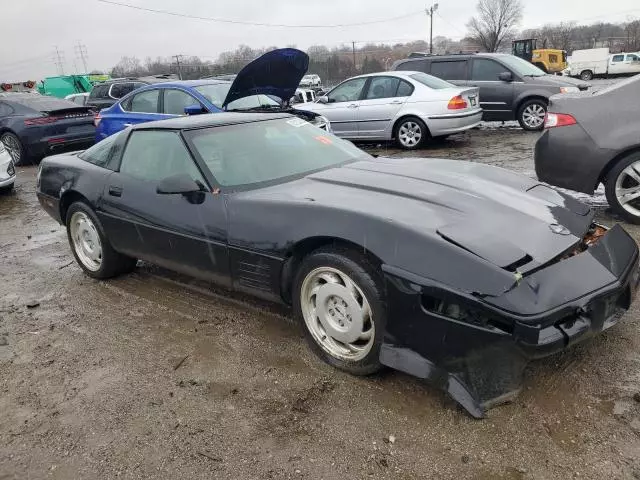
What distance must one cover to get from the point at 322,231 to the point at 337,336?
0.58 m

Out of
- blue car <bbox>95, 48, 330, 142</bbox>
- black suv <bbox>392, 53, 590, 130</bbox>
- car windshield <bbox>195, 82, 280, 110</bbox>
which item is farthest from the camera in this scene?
black suv <bbox>392, 53, 590, 130</bbox>

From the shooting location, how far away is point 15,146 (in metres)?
10.8

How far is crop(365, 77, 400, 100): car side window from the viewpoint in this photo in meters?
9.58

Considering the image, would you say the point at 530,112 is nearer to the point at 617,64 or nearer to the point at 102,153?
the point at 102,153

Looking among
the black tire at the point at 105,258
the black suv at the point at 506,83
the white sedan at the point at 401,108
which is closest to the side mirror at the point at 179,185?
the black tire at the point at 105,258

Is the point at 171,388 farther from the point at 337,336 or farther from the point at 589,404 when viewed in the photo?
the point at 589,404

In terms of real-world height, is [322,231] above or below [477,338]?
above

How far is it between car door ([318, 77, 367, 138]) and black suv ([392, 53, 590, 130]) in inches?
101

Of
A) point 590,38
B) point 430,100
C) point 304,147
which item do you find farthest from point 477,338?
point 590,38

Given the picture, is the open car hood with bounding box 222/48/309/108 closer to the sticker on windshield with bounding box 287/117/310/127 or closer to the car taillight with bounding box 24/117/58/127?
the sticker on windshield with bounding box 287/117/310/127

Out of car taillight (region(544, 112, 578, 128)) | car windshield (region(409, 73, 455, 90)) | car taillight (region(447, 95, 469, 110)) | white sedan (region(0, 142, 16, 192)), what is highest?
car windshield (region(409, 73, 455, 90))

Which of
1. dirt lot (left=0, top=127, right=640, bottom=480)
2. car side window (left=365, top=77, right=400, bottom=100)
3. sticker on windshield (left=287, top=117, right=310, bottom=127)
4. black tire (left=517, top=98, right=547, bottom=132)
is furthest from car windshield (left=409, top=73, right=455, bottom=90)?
dirt lot (left=0, top=127, right=640, bottom=480)

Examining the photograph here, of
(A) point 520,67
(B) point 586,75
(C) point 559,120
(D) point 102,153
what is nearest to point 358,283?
(D) point 102,153

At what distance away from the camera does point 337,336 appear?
2730 mm
